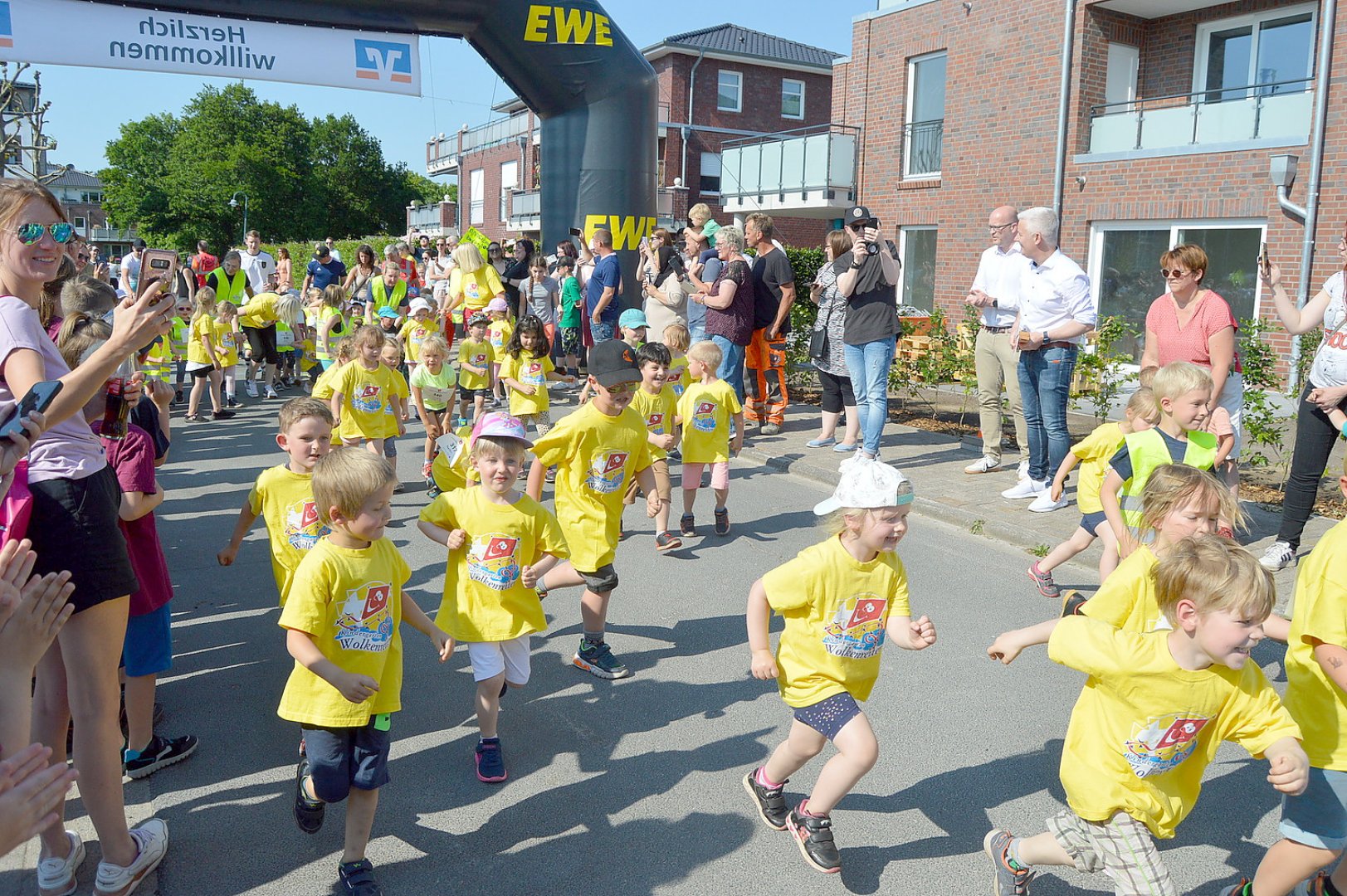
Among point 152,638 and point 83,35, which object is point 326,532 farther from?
point 83,35

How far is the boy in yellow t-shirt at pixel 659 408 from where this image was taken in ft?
22.0

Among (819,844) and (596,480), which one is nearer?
(819,844)

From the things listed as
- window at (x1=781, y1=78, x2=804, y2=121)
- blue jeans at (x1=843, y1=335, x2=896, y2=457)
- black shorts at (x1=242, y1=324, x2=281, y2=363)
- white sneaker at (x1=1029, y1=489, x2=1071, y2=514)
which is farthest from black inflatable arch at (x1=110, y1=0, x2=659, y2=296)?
window at (x1=781, y1=78, x2=804, y2=121)

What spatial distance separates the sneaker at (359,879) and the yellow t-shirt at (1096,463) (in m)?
3.82

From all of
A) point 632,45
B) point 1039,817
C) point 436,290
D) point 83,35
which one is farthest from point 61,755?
point 436,290

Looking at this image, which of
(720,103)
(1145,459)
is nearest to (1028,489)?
(1145,459)

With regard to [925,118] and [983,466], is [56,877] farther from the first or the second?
[925,118]

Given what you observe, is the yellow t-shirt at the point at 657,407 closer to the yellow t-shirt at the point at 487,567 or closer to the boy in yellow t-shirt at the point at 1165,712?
the yellow t-shirt at the point at 487,567

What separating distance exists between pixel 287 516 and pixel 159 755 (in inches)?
41.1

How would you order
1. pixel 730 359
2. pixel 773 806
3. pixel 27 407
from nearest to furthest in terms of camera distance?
pixel 27 407 → pixel 773 806 → pixel 730 359

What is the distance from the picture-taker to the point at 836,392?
1048 cm

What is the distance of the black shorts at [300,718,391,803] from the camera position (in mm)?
3270

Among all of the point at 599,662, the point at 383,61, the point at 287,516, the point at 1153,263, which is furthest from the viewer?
the point at 1153,263

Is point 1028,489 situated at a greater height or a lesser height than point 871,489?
lesser
